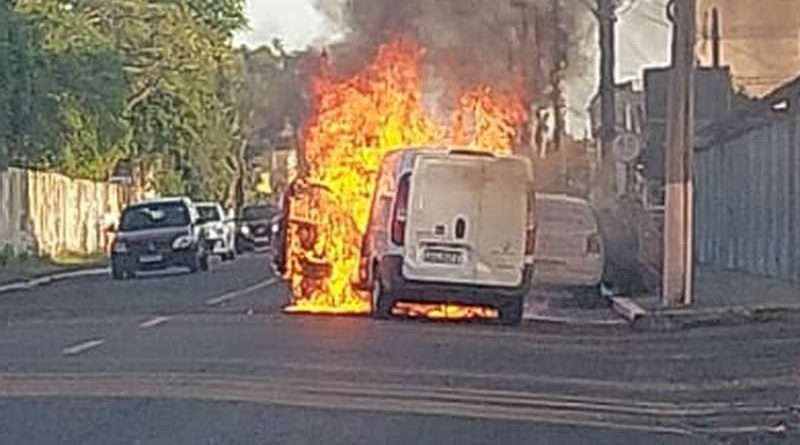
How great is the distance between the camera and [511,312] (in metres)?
28.7

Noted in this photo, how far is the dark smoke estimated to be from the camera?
152 ft

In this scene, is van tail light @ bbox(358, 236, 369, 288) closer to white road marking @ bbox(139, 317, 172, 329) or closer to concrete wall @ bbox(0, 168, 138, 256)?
white road marking @ bbox(139, 317, 172, 329)

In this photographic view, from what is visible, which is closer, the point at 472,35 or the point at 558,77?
the point at 472,35

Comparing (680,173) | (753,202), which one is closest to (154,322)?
(680,173)

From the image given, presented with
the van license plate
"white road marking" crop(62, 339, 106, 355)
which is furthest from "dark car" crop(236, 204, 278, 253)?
"white road marking" crop(62, 339, 106, 355)

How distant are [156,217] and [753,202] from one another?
1149 centimetres

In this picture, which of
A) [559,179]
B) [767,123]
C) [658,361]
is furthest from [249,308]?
[559,179]

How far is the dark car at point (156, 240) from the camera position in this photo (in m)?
47.6

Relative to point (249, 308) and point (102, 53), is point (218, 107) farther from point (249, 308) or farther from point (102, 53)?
point (249, 308)

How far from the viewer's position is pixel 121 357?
69.4 ft

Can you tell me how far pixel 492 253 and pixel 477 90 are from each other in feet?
77.0

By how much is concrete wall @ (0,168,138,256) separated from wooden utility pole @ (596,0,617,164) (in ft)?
48.8

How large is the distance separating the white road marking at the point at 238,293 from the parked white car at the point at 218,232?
15.4 metres

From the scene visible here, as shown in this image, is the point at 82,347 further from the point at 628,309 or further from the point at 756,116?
the point at 756,116
